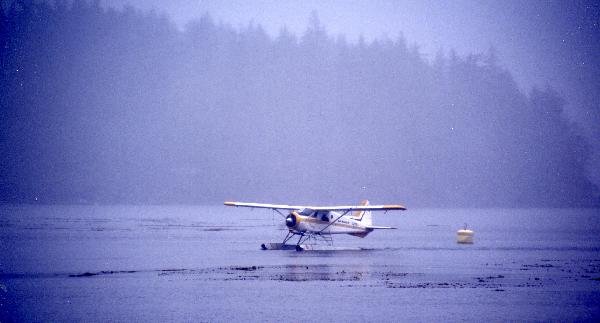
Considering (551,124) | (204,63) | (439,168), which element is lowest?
(439,168)

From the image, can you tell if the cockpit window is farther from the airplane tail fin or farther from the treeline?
the treeline

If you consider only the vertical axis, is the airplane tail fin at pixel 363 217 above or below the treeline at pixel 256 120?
below

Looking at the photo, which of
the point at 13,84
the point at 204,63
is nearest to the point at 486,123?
the point at 204,63

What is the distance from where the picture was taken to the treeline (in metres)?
133

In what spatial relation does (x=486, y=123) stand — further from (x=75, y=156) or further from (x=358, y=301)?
(x=358, y=301)

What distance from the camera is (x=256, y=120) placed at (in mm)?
146125

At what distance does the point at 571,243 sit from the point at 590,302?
23865 millimetres

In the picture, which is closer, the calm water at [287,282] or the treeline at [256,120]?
the calm water at [287,282]

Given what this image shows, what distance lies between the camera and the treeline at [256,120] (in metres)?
133

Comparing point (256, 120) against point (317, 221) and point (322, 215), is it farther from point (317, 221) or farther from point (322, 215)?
point (317, 221)

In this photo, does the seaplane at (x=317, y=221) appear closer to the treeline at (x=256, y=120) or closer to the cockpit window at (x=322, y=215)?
the cockpit window at (x=322, y=215)

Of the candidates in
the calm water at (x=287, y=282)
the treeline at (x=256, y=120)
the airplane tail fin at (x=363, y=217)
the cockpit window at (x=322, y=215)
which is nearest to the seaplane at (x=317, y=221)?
the cockpit window at (x=322, y=215)

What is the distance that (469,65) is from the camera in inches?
6422

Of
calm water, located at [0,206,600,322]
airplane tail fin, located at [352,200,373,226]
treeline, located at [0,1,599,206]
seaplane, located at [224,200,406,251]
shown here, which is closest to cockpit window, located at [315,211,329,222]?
seaplane, located at [224,200,406,251]
